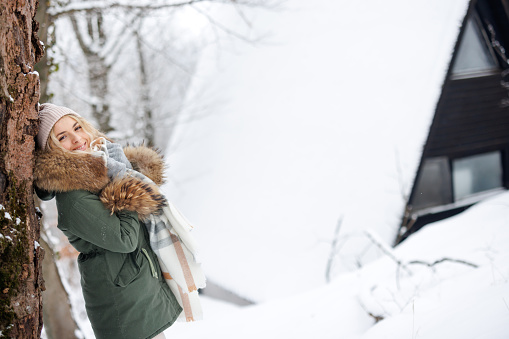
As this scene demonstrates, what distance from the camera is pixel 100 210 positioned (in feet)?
4.78

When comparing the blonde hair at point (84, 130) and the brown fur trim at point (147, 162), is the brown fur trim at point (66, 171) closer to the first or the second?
the blonde hair at point (84, 130)

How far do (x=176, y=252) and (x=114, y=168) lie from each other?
18.4 inches

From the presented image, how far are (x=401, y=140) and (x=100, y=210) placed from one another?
14.8ft

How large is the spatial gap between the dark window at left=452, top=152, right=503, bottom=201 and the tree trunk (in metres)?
6.36

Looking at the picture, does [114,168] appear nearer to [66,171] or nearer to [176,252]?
[66,171]

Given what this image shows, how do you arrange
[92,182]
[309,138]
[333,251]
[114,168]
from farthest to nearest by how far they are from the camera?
[309,138], [333,251], [114,168], [92,182]

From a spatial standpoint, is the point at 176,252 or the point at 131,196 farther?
the point at 176,252

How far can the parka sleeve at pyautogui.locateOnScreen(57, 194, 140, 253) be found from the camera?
1.43 m

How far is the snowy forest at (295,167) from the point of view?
1739 mm

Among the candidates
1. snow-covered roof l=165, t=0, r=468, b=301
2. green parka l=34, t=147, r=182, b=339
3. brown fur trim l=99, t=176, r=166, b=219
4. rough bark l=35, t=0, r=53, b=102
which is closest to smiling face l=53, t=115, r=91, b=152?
green parka l=34, t=147, r=182, b=339

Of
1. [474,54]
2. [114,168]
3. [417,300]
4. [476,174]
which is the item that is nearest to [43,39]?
[114,168]

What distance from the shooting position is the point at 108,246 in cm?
145

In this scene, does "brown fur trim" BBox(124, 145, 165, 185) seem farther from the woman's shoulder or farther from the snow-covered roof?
the snow-covered roof

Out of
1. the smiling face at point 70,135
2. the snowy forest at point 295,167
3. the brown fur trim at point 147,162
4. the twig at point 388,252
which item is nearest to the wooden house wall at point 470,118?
the snowy forest at point 295,167
